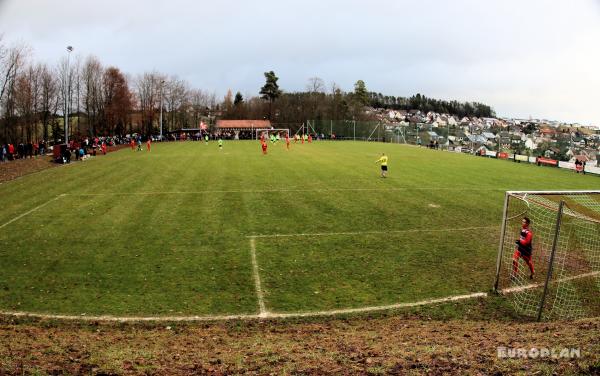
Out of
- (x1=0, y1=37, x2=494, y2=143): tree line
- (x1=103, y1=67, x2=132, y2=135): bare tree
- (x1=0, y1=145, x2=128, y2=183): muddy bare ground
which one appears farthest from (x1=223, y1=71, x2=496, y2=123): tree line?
(x1=0, y1=145, x2=128, y2=183): muddy bare ground

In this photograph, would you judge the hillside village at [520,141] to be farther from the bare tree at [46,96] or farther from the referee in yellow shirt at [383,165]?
the bare tree at [46,96]

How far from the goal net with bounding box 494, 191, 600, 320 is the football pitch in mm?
824

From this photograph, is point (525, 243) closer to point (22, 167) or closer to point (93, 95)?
point (22, 167)

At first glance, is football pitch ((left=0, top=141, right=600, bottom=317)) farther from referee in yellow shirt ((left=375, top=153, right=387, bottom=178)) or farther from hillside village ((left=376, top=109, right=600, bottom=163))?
hillside village ((left=376, top=109, right=600, bottom=163))

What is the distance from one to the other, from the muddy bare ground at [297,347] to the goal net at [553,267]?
1985mm

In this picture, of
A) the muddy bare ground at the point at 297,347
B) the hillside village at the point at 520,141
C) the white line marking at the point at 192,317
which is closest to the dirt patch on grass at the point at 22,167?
the white line marking at the point at 192,317

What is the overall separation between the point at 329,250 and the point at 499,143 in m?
50.9

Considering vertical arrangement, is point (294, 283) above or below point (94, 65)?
below

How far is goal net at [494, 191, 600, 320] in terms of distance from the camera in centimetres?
1139

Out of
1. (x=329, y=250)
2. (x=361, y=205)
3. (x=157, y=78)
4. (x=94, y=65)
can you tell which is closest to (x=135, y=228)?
(x=329, y=250)

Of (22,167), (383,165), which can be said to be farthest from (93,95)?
(383,165)

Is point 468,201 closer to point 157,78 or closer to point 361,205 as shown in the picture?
point 361,205

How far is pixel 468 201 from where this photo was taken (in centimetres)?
2459

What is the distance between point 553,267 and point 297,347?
10207 mm
